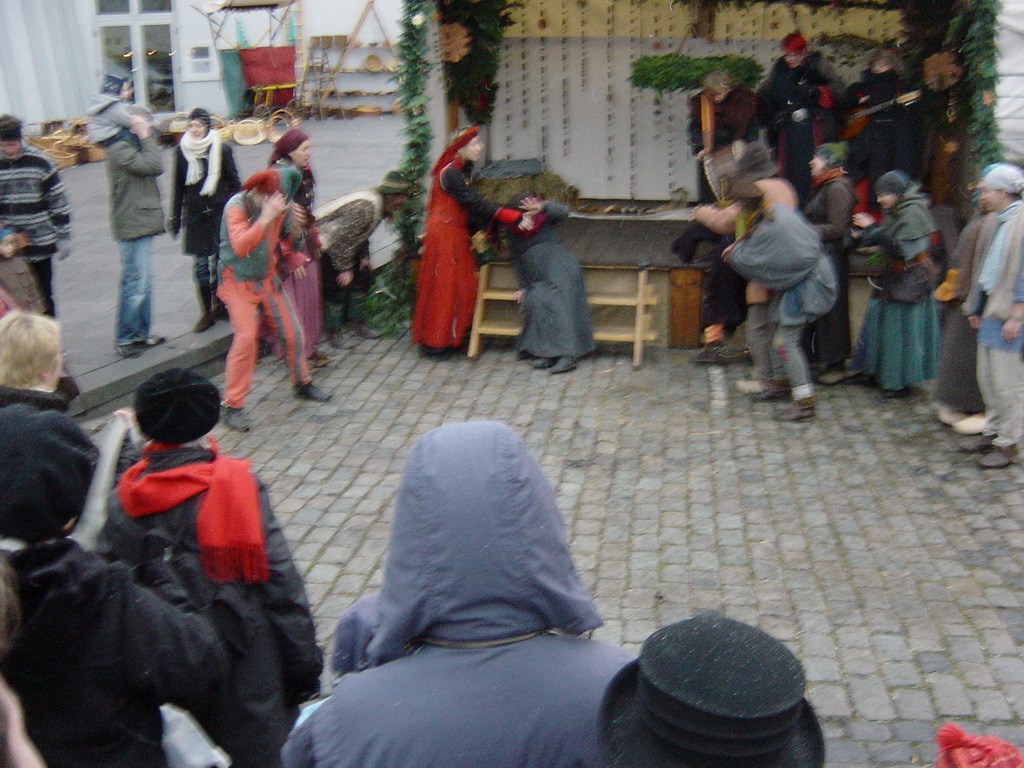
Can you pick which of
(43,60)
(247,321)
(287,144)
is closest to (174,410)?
(247,321)

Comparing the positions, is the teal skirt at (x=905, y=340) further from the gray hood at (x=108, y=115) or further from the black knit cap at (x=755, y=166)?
the gray hood at (x=108, y=115)

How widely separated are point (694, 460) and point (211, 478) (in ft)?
13.4

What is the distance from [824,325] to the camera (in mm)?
7652

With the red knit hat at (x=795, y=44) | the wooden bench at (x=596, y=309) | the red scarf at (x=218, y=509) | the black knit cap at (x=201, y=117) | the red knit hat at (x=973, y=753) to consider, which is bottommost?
the wooden bench at (x=596, y=309)

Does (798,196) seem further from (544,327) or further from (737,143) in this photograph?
(544,327)

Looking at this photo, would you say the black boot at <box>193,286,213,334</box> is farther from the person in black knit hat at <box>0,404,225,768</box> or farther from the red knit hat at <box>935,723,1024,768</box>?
the red knit hat at <box>935,723,1024,768</box>

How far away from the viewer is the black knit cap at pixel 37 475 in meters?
2.47

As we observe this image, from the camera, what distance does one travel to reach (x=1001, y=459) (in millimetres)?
→ 6309

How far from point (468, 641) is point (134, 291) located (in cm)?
671

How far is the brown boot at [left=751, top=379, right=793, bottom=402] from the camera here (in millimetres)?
7461

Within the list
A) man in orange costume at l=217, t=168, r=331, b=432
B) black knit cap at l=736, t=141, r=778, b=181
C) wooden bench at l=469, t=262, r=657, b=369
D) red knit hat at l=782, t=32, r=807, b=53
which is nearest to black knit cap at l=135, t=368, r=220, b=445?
man in orange costume at l=217, t=168, r=331, b=432

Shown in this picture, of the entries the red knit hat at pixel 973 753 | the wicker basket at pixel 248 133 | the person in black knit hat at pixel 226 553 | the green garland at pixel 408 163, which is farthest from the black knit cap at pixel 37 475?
the wicker basket at pixel 248 133

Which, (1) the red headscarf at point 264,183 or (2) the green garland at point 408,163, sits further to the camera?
(2) the green garland at point 408,163

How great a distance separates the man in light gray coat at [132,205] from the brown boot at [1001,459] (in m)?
5.86
